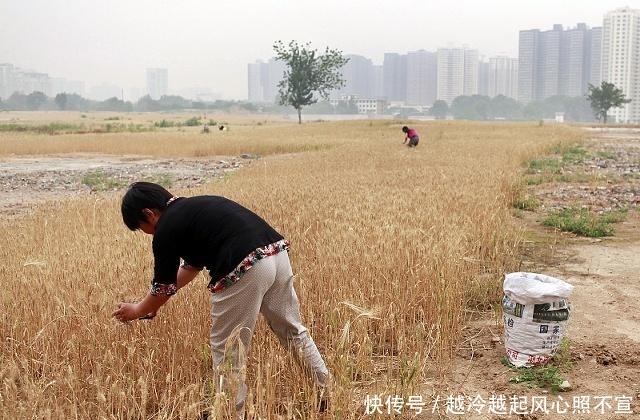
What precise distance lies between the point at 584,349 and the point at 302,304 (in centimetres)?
226

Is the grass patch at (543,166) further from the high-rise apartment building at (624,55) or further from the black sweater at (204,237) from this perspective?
the high-rise apartment building at (624,55)

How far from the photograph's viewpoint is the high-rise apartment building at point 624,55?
155 metres

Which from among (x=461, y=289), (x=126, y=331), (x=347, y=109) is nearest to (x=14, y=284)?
(x=126, y=331)

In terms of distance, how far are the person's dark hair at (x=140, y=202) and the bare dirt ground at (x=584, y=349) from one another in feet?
6.92

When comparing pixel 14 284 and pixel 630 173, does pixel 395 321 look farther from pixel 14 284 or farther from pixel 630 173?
pixel 630 173

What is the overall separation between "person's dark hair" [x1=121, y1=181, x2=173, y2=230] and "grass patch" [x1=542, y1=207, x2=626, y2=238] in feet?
25.7

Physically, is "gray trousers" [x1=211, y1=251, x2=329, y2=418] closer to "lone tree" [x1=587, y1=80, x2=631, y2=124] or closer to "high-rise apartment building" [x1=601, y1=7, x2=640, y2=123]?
"lone tree" [x1=587, y1=80, x2=631, y2=124]

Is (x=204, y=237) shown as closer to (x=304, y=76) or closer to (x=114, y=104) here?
(x=304, y=76)

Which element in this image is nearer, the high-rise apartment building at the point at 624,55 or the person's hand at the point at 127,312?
the person's hand at the point at 127,312

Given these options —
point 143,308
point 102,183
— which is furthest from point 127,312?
point 102,183

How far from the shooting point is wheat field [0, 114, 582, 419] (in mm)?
3656

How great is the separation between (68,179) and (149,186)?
1759 centimetres

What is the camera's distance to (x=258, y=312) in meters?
3.77

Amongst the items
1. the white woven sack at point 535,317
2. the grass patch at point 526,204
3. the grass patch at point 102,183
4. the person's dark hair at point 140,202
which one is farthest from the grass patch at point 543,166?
the person's dark hair at point 140,202
